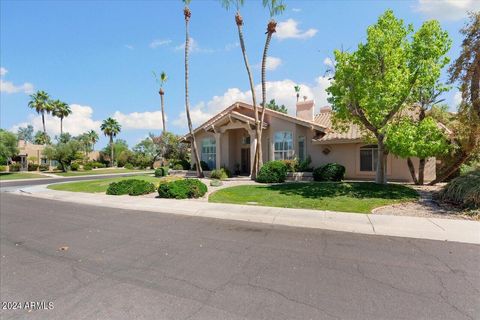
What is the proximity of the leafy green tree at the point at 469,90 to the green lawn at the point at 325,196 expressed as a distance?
3.79 meters

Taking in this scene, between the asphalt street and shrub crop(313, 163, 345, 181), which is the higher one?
shrub crop(313, 163, 345, 181)

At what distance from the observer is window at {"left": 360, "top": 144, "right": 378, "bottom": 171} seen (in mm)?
18312

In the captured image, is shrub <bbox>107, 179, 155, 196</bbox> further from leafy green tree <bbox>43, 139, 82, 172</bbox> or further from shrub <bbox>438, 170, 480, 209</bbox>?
leafy green tree <bbox>43, 139, 82, 172</bbox>

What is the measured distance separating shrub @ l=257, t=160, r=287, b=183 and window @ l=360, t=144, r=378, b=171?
5374 mm

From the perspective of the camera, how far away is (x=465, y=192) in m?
9.78

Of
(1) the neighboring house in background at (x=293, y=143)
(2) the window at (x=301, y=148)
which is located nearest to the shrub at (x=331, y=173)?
(1) the neighboring house in background at (x=293, y=143)

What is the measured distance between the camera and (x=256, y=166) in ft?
65.3

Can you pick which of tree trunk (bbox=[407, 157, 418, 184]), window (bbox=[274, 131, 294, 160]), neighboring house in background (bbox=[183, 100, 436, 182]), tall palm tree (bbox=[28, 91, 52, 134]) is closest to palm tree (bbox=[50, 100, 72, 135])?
tall palm tree (bbox=[28, 91, 52, 134])

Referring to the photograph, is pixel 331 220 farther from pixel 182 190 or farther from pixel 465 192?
pixel 182 190

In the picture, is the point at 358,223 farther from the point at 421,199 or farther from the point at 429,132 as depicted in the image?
the point at 429,132

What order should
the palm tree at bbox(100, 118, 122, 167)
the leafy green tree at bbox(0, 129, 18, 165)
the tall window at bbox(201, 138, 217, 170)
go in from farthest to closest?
1. the palm tree at bbox(100, 118, 122, 167)
2. the leafy green tree at bbox(0, 129, 18, 165)
3. the tall window at bbox(201, 138, 217, 170)

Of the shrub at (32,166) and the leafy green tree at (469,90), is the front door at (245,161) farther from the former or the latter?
the shrub at (32,166)

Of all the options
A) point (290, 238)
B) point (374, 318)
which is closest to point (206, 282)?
point (374, 318)

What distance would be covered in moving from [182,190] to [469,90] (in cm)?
1430
